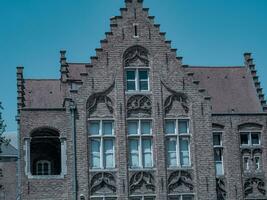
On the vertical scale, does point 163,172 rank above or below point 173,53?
below

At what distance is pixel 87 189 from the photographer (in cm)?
3672

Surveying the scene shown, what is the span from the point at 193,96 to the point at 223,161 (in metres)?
5.85

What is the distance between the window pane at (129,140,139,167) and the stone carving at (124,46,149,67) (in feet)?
15.4

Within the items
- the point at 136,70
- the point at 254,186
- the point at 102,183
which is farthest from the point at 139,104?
the point at 254,186

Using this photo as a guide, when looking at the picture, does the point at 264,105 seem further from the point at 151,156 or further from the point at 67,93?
the point at 67,93

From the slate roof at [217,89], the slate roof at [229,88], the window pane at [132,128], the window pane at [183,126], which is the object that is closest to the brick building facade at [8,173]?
the slate roof at [217,89]

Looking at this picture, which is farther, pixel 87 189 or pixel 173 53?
pixel 173 53

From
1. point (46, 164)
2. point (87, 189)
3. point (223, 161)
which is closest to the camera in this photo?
point (87, 189)

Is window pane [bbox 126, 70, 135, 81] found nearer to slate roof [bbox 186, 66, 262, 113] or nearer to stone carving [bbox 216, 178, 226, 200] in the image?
slate roof [bbox 186, 66, 262, 113]

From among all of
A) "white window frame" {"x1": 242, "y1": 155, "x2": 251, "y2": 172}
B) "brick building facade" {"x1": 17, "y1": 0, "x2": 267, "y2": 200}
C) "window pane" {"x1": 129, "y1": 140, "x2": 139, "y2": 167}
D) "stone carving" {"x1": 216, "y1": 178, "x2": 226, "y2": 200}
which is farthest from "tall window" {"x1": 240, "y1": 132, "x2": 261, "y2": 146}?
"window pane" {"x1": 129, "y1": 140, "x2": 139, "y2": 167}

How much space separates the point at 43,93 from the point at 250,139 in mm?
14579

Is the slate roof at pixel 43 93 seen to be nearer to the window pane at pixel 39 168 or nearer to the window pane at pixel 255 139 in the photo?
the window pane at pixel 39 168

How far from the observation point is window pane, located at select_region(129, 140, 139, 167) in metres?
37.7

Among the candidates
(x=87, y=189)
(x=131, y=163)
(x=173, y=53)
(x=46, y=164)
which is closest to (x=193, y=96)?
(x=173, y=53)
